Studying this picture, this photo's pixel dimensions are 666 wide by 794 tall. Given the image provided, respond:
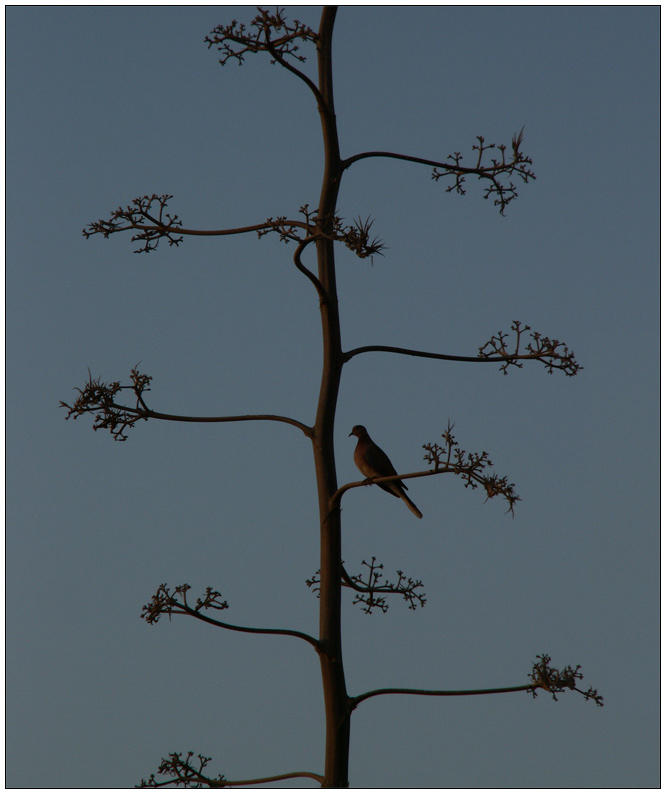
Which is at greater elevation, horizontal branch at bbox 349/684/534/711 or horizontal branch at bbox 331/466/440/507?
horizontal branch at bbox 331/466/440/507

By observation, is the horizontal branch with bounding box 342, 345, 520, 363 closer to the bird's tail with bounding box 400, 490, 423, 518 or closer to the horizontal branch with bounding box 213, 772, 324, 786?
the bird's tail with bounding box 400, 490, 423, 518

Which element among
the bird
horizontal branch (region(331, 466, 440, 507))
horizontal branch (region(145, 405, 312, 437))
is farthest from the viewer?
the bird

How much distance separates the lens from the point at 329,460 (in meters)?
5.52

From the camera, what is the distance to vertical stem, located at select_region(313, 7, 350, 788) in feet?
17.0

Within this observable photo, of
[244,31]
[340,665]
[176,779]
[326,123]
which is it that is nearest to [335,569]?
[340,665]

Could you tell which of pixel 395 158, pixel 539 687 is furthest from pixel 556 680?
pixel 395 158

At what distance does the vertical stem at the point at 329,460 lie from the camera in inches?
204

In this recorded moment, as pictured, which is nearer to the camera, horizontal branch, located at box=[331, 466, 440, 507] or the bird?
horizontal branch, located at box=[331, 466, 440, 507]

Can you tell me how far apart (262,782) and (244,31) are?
4536mm

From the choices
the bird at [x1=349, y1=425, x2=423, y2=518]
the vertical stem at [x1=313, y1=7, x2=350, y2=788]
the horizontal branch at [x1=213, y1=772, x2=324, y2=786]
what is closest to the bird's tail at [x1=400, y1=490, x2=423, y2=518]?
the bird at [x1=349, y1=425, x2=423, y2=518]

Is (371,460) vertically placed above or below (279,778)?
above

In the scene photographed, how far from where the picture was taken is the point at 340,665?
17.3 ft

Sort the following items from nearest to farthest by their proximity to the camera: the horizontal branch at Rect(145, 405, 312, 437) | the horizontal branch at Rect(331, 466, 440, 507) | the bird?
the horizontal branch at Rect(331, 466, 440, 507), the horizontal branch at Rect(145, 405, 312, 437), the bird

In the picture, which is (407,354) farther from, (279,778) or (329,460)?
(279,778)
